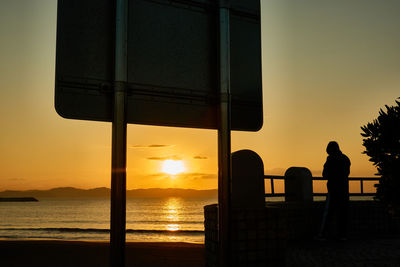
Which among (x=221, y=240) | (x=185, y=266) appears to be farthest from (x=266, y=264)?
(x=185, y=266)

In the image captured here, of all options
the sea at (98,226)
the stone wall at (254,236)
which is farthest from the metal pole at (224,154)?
the sea at (98,226)

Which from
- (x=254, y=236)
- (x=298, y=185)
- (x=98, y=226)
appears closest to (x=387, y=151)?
(x=254, y=236)

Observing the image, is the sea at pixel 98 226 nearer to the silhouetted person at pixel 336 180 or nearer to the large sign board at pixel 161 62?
the silhouetted person at pixel 336 180

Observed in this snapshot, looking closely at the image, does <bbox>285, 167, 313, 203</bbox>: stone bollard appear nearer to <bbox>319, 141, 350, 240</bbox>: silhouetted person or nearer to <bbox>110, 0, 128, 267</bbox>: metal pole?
<bbox>319, 141, 350, 240</bbox>: silhouetted person

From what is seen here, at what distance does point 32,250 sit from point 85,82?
42.2 ft

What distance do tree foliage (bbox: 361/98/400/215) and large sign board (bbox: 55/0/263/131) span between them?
2196 millimetres

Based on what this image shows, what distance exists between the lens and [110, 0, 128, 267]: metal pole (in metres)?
2.44

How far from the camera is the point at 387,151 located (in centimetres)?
466

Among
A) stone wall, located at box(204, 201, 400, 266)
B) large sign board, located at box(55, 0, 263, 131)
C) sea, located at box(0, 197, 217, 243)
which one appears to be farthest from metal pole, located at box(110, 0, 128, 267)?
sea, located at box(0, 197, 217, 243)

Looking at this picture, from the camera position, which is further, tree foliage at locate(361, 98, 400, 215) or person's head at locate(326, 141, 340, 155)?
person's head at locate(326, 141, 340, 155)

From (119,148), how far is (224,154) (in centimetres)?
84

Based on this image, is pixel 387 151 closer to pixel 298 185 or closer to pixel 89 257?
pixel 298 185

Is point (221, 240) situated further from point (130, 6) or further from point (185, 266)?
point (185, 266)

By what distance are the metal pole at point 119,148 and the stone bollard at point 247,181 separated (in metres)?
3.62
